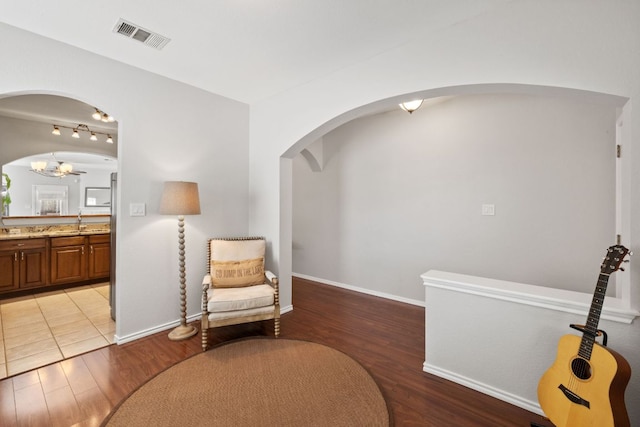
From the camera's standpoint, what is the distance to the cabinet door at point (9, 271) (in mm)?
3680

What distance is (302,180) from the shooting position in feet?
16.7

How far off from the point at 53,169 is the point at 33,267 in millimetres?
3395

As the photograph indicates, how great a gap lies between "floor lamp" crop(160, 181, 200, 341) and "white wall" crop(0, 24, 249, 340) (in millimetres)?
237

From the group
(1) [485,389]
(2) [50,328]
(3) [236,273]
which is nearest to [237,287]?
(3) [236,273]

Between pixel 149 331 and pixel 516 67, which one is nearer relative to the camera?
pixel 516 67

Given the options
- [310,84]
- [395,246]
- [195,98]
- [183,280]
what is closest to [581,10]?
[310,84]

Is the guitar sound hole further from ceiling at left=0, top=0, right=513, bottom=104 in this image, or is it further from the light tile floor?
the light tile floor

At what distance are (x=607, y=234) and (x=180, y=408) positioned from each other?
3.86 m

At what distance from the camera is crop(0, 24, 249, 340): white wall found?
7.38 feet

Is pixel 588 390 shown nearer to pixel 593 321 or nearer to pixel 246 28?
pixel 593 321

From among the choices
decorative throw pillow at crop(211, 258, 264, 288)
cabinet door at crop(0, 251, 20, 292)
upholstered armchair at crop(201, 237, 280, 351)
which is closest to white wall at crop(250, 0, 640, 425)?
upholstered armchair at crop(201, 237, 280, 351)

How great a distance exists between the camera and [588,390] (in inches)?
51.7

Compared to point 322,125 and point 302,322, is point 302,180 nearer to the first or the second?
point 322,125

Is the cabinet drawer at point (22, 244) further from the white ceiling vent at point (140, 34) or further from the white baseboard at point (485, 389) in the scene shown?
the white baseboard at point (485, 389)
